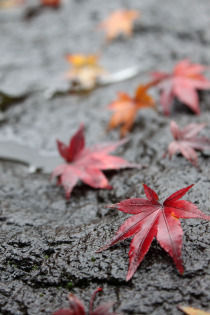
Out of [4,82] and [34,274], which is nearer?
[34,274]

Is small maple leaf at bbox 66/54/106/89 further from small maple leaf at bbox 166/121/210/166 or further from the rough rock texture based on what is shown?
small maple leaf at bbox 166/121/210/166

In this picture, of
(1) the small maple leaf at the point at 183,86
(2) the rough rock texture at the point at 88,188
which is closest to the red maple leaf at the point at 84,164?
(2) the rough rock texture at the point at 88,188

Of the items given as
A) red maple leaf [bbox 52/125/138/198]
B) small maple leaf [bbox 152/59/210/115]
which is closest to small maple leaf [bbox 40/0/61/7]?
small maple leaf [bbox 152/59/210/115]

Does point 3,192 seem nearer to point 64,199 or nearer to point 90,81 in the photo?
point 64,199

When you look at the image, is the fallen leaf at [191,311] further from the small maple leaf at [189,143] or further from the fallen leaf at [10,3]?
the fallen leaf at [10,3]

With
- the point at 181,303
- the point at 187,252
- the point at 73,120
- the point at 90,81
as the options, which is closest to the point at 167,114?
the point at 73,120

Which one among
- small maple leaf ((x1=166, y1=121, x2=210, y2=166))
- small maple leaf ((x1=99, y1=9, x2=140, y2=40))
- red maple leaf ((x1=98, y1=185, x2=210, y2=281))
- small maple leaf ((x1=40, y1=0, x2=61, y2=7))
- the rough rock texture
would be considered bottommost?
the rough rock texture

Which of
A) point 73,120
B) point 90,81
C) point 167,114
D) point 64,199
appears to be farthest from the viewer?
point 90,81
